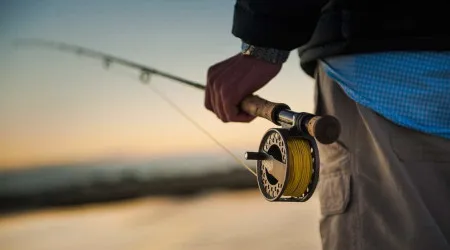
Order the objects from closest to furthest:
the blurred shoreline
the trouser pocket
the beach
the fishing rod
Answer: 1. the fishing rod
2. the trouser pocket
3. the beach
4. the blurred shoreline

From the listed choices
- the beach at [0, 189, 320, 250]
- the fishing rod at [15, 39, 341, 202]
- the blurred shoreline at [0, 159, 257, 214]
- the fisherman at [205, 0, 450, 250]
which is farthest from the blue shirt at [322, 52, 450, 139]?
the blurred shoreline at [0, 159, 257, 214]

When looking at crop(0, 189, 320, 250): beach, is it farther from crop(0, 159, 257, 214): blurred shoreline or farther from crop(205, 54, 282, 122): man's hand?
crop(205, 54, 282, 122): man's hand

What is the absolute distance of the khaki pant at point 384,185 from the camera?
2.83 feet

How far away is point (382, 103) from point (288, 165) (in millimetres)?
160

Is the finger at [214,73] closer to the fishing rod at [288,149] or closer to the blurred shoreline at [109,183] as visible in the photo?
the fishing rod at [288,149]

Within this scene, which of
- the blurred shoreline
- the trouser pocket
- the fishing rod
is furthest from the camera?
the blurred shoreline

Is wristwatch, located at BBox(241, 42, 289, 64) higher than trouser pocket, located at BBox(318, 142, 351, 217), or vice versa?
wristwatch, located at BBox(241, 42, 289, 64)

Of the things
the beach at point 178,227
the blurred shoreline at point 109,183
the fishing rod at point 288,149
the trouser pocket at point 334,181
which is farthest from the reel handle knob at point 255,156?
the blurred shoreline at point 109,183

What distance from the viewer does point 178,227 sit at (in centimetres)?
366

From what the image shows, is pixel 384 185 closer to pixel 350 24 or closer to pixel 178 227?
pixel 350 24

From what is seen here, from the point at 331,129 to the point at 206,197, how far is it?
15.0 feet

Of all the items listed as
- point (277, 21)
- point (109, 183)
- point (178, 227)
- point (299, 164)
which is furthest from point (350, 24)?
point (109, 183)

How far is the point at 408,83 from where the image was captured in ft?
2.88

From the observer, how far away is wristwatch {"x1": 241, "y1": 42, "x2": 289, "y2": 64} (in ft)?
3.08
